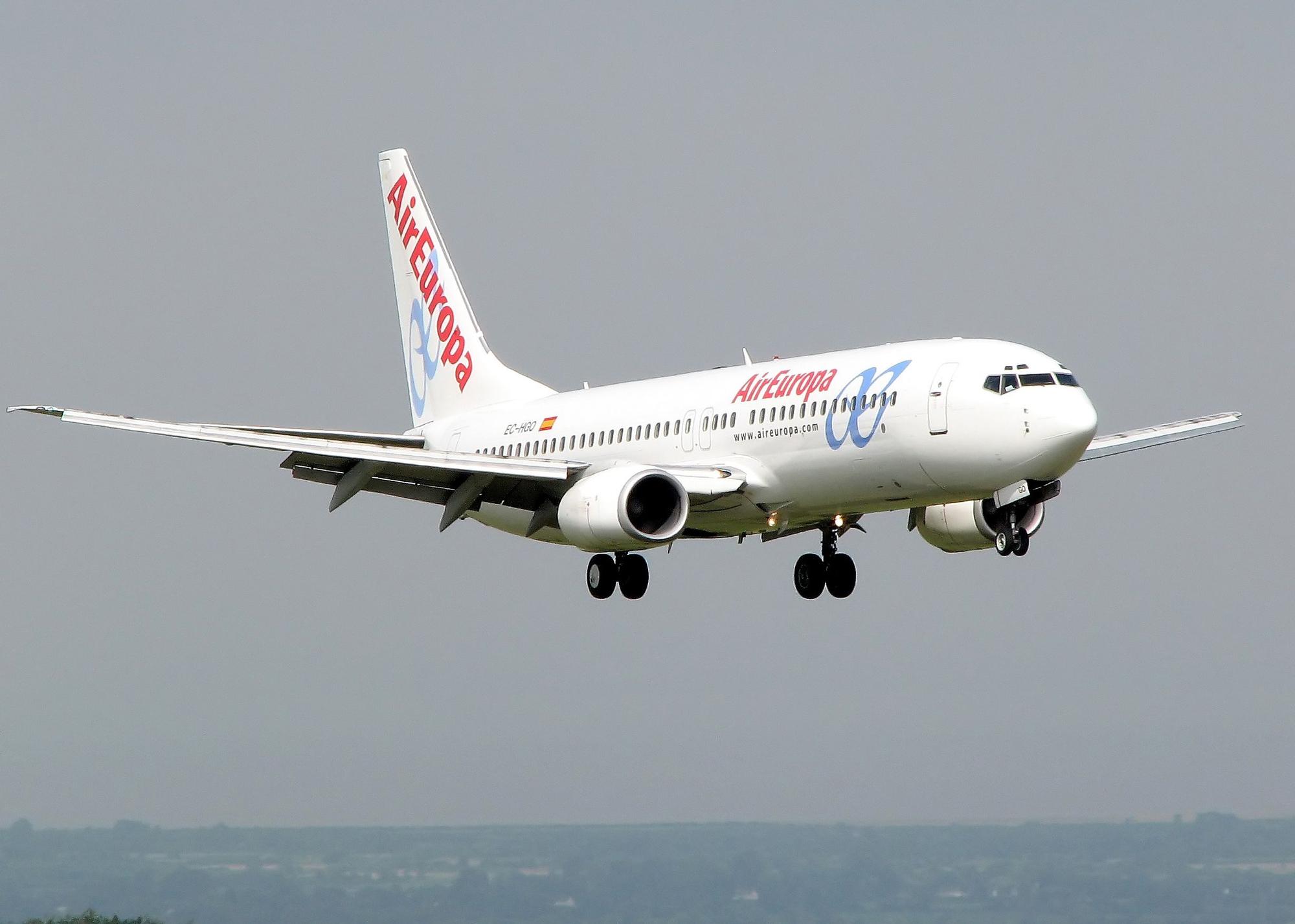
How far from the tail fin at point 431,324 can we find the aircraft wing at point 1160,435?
14.2m

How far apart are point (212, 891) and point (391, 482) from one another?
47542 millimetres

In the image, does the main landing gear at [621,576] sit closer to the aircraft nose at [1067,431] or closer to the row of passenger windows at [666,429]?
the row of passenger windows at [666,429]

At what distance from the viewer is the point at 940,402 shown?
3425 centimetres

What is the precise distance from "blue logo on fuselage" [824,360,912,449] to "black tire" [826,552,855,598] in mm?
6354

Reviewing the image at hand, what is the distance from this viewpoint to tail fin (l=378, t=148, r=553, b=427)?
163 feet

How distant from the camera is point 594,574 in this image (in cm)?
4122

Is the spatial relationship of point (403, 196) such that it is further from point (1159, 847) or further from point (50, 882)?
point (1159, 847)

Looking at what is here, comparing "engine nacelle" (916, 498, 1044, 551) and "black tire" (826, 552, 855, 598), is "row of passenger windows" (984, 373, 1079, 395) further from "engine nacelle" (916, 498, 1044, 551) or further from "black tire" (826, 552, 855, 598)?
"black tire" (826, 552, 855, 598)

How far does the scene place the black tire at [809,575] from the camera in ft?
138

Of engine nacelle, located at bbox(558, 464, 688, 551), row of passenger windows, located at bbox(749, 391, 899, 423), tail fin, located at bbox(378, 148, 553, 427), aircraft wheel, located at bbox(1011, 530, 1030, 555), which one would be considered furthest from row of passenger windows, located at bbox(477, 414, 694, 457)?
aircraft wheel, located at bbox(1011, 530, 1030, 555)

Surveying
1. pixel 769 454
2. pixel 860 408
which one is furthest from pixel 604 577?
pixel 860 408

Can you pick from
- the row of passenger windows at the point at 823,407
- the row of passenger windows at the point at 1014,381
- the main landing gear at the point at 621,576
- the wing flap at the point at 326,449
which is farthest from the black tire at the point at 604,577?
the row of passenger windows at the point at 1014,381

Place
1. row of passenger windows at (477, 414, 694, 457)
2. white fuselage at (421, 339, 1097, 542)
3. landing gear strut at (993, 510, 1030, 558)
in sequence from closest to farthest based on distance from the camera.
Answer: white fuselage at (421, 339, 1097, 542) → landing gear strut at (993, 510, 1030, 558) → row of passenger windows at (477, 414, 694, 457)

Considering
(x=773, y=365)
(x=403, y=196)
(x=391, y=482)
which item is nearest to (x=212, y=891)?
(x=403, y=196)
